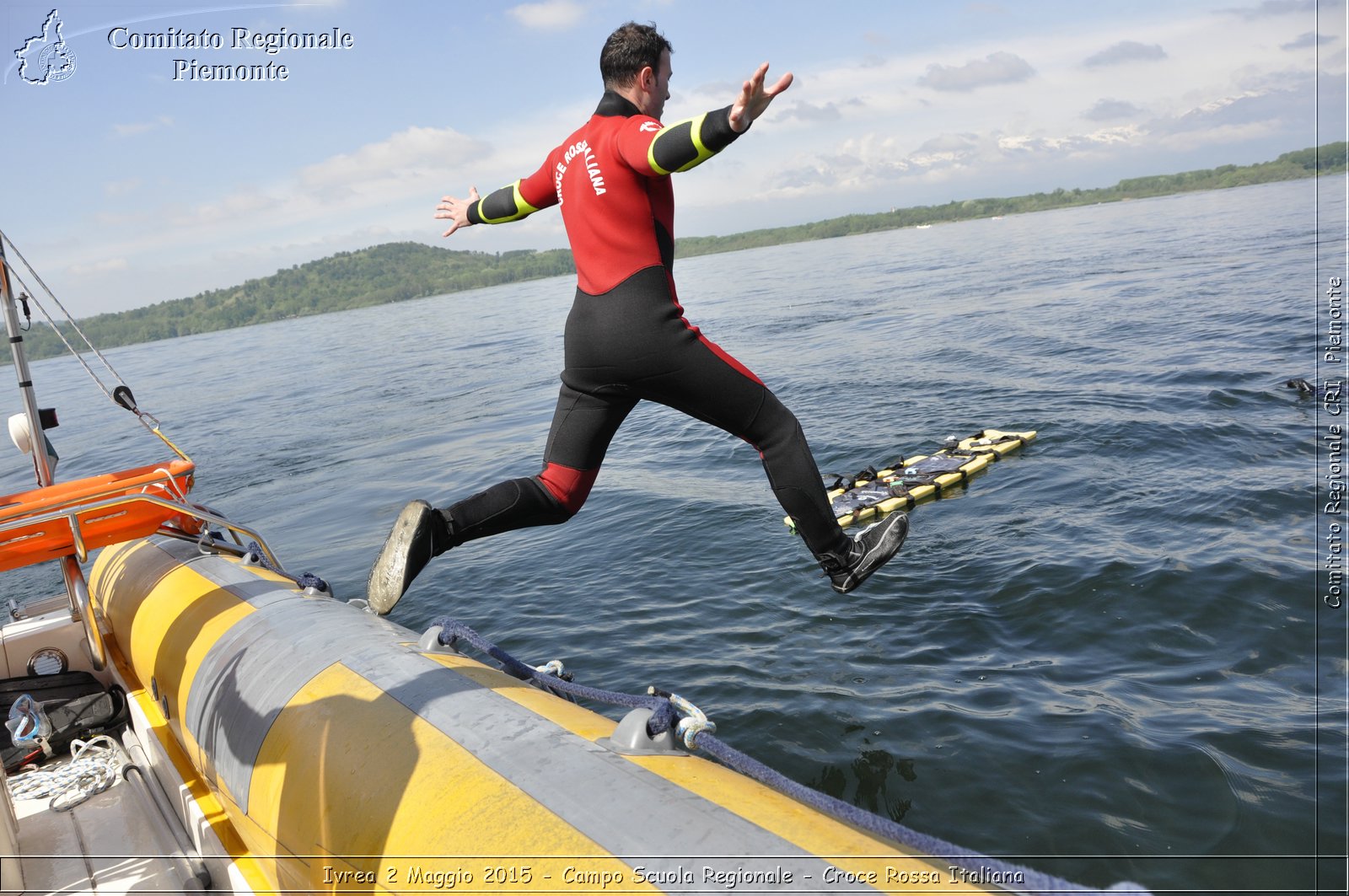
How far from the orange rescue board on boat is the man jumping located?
2.43 meters

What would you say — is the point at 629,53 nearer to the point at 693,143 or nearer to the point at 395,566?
the point at 693,143

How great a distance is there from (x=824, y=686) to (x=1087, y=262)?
30130 millimetres

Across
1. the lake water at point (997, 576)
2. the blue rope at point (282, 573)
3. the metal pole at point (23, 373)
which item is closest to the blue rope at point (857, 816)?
the lake water at point (997, 576)

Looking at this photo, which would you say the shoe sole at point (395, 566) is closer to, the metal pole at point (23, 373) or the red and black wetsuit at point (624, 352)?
the red and black wetsuit at point (624, 352)

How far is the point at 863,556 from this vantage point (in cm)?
396

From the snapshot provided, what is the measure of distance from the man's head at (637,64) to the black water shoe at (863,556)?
219cm

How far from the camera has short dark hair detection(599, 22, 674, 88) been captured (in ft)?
11.7

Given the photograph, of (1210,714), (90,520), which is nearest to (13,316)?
(90,520)

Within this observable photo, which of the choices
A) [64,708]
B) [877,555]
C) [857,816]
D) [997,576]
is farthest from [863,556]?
[64,708]

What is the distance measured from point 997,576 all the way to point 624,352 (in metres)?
4.44

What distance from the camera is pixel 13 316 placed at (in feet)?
20.0

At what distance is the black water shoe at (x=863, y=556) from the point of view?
395cm

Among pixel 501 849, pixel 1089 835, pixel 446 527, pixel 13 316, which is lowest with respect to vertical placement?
pixel 1089 835

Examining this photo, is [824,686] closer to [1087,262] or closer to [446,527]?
[446,527]
